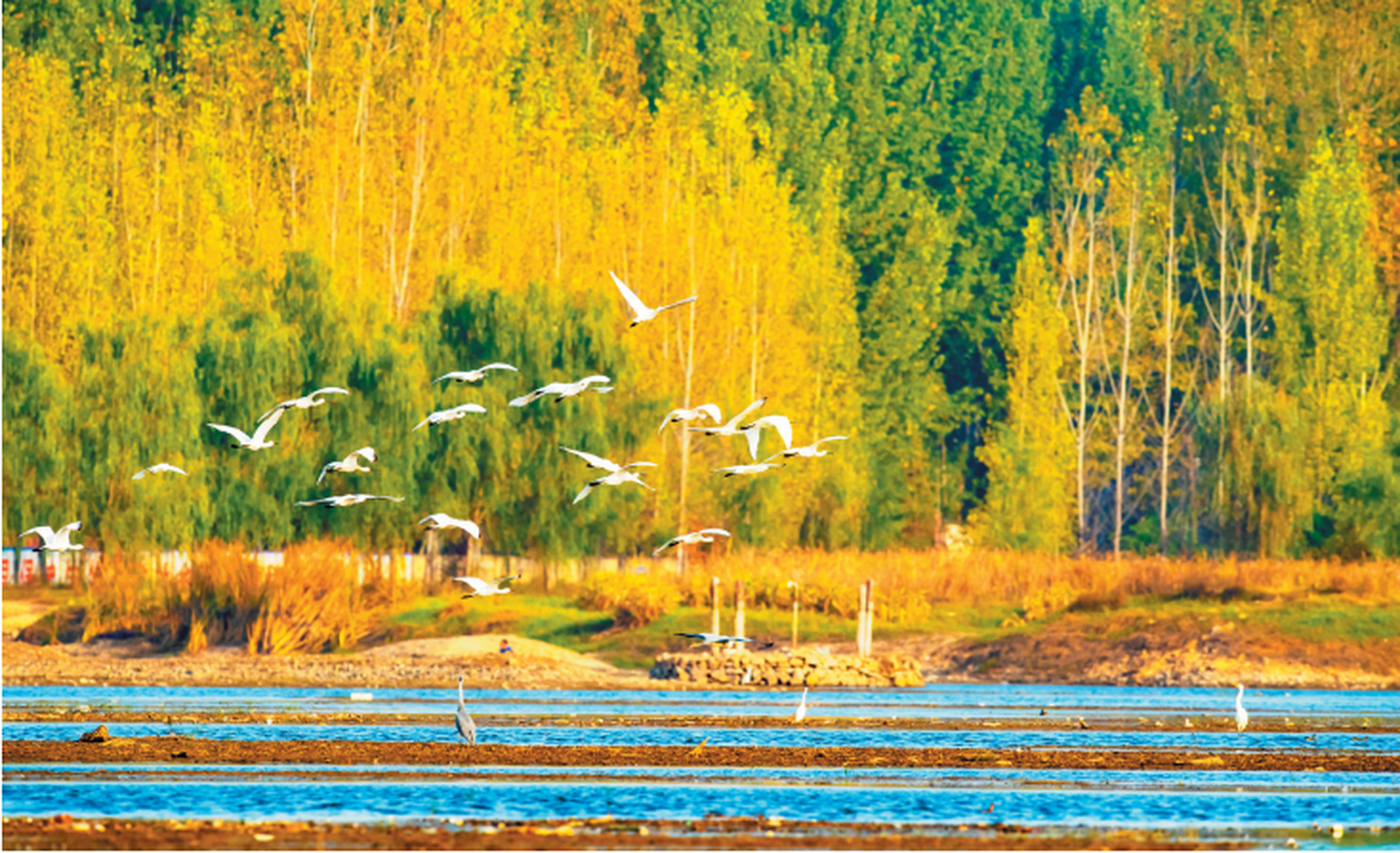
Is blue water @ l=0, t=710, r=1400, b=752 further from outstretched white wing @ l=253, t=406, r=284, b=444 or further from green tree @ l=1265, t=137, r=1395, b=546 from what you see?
green tree @ l=1265, t=137, r=1395, b=546

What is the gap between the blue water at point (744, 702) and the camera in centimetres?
4503

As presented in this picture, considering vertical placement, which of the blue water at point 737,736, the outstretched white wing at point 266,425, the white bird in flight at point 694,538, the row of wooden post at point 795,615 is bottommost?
the blue water at point 737,736

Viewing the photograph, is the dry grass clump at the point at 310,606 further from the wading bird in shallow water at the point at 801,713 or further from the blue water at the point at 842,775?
the blue water at the point at 842,775

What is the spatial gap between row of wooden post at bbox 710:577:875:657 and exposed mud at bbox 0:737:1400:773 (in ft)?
72.1

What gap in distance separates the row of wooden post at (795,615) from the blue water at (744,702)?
2.82 metres

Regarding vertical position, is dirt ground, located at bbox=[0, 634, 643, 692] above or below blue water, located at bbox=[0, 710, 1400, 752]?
below

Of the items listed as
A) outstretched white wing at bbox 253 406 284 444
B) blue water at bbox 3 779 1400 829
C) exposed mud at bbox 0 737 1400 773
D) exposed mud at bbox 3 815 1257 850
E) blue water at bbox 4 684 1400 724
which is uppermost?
outstretched white wing at bbox 253 406 284 444

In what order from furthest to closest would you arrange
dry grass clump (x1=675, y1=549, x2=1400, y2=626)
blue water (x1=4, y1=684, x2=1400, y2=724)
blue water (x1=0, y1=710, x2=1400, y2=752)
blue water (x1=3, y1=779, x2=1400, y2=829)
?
dry grass clump (x1=675, y1=549, x2=1400, y2=626)
blue water (x1=4, y1=684, x2=1400, y2=724)
blue water (x1=0, y1=710, x2=1400, y2=752)
blue water (x1=3, y1=779, x2=1400, y2=829)

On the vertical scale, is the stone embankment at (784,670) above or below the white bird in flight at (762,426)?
below

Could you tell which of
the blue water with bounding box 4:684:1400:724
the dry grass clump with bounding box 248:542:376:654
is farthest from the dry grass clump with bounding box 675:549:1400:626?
the dry grass clump with bounding box 248:542:376:654

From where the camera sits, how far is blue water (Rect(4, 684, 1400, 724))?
4503cm

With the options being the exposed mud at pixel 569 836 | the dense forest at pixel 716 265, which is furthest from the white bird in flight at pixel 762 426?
the dense forest at pixel 716 265

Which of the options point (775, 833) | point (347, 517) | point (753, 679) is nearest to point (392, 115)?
point (347, 517)

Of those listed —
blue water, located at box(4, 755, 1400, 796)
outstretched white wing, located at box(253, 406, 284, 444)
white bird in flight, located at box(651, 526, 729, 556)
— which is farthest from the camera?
white bird in flight, located at box(651, 526, 729, 556)
